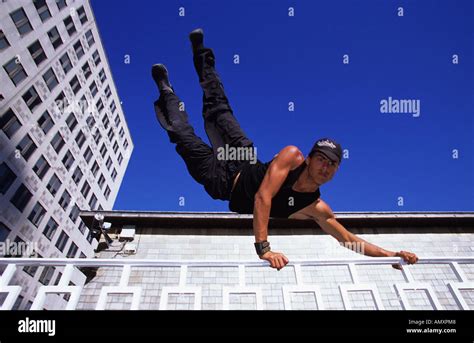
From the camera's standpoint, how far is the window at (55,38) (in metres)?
25.7

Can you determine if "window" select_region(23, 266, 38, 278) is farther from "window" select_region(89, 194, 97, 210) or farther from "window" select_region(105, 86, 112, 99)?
"window" select_region(105, 86, 112, 99)

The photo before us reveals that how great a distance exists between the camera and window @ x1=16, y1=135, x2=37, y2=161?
22477 mm

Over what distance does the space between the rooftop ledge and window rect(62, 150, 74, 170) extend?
22.1 metres

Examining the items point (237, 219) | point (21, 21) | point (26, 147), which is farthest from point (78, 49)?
point (237, 219)

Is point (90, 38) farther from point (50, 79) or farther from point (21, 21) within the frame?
point (21, 21)

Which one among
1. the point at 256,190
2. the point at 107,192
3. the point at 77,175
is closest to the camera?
the point at 256,190

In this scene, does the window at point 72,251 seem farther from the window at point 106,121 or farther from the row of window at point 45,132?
the window at point 106,121

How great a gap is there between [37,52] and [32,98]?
4.18 m

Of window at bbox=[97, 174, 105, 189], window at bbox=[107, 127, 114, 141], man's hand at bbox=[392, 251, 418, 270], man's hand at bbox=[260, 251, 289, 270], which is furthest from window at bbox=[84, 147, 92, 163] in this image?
man's hand at bbox=[392, 251, 418, 270]

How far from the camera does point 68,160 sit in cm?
2894

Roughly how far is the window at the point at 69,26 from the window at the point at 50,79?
549 cm
